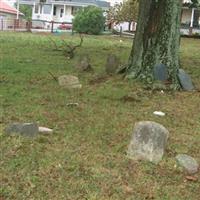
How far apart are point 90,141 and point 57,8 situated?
202ft

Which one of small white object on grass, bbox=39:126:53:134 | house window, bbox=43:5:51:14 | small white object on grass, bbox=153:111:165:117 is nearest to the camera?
small white object on grass, bbox=39:126:53:134

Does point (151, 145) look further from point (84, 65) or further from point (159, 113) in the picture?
point (84, 65)

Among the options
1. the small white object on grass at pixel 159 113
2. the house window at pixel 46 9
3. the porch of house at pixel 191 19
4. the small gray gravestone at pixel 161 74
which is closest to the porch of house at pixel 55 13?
the house window at pixel 46 9

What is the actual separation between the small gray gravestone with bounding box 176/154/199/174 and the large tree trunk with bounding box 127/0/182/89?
13.7 feet

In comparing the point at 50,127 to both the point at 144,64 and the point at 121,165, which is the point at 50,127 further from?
the point at 144,64

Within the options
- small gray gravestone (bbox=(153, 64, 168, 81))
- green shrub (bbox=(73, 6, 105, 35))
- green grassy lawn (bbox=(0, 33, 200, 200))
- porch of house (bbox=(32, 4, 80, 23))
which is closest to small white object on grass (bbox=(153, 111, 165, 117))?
green grassy lawn (bbox=(0, 33, 200, 200))

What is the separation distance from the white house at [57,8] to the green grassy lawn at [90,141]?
53514 millimetres

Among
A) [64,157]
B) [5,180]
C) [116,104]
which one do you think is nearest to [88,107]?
[116,104]

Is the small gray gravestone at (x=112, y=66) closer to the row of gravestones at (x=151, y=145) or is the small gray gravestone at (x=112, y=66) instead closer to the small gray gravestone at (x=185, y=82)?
the small gray gravestone at (x=185, y=82)

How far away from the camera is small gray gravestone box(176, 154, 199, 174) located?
5742mm

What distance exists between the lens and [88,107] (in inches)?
321

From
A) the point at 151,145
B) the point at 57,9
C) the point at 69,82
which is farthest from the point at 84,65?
the point at 57,9

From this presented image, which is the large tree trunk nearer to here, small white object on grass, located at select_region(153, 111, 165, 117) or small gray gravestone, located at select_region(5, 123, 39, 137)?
small white object on grass, located at select_region(153, 111, 165, 117)

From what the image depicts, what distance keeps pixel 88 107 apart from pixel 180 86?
2.65 meters
